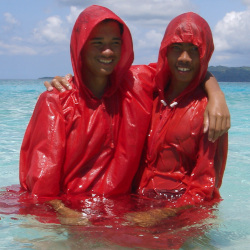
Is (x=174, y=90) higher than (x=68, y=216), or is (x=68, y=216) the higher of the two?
(x=174, y=90)

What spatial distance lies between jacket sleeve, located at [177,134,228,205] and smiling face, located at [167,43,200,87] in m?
0.48

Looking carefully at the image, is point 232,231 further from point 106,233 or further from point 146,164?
point 106,233

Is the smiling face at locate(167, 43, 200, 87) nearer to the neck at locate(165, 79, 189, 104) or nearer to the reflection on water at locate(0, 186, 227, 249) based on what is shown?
the neck at locate(165, 79, 189, 104)

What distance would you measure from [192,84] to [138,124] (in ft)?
1.71

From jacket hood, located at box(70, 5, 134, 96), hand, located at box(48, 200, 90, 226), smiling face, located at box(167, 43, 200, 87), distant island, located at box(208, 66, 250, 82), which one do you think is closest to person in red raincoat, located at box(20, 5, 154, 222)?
jacket hood, located at box(70, 5, 134, 96)

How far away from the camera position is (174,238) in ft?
10.4

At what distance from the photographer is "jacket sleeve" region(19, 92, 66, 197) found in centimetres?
342

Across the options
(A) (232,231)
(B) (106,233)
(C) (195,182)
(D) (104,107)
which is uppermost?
(D) (104,107)

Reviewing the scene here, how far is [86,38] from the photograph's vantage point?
341 cm

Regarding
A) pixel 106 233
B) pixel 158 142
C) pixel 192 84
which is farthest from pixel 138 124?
pixel 106 233

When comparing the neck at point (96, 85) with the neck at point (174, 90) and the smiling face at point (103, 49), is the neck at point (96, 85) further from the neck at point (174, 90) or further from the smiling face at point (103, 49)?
the neck at point (174, 90)

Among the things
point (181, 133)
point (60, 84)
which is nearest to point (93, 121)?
point (60, 84)

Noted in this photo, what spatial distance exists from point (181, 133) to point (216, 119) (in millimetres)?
339

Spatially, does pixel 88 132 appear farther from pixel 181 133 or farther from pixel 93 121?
pixel 181 133
